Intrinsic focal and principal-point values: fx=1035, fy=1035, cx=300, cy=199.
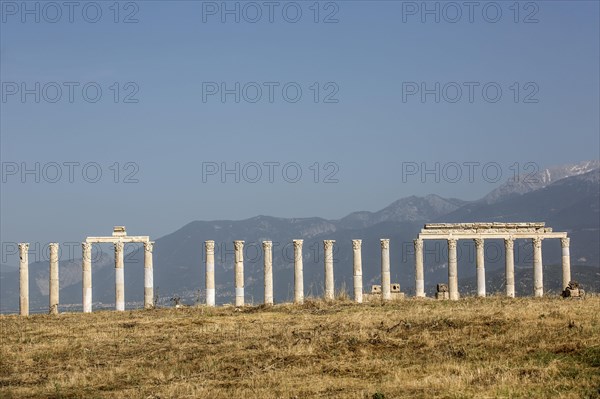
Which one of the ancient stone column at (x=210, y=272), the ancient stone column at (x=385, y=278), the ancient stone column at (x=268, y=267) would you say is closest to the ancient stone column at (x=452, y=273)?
the ancient stone column at (x=385, y=278)

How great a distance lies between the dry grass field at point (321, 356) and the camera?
30484 mm

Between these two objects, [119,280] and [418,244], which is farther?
[418,244]

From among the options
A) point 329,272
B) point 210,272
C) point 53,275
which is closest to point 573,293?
point 329,272

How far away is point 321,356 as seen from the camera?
122 ft

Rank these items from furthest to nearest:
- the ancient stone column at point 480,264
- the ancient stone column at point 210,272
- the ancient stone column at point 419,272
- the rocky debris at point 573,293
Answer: the ancient stone column at point 480,264 < the ancient stone column at point 419,272 < the ancient stone column at point 210,272 < the rocky debris at point 573,293

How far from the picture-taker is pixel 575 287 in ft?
218

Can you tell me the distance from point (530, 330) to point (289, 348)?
942cm

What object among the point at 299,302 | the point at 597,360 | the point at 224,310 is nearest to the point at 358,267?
the point at 299,302

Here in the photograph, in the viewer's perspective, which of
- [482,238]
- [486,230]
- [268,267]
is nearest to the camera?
[268,267]

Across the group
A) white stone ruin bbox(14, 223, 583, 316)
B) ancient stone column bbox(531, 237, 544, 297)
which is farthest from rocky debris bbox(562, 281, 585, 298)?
ancient stone column bbox(531, 237, 544, 297)

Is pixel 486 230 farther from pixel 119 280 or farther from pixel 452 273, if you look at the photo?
pixel 119 280

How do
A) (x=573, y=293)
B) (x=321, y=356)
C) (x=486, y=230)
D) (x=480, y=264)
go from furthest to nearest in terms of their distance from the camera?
(x=486, y=230) < (x=480, y=264) < (x=573, y=293) < (x=321, y=356)

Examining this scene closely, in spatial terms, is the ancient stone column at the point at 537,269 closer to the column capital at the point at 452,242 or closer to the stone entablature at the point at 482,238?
the stone entablature at the point at 482,238

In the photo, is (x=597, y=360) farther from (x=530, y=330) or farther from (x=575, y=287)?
(x=575, y=287)
